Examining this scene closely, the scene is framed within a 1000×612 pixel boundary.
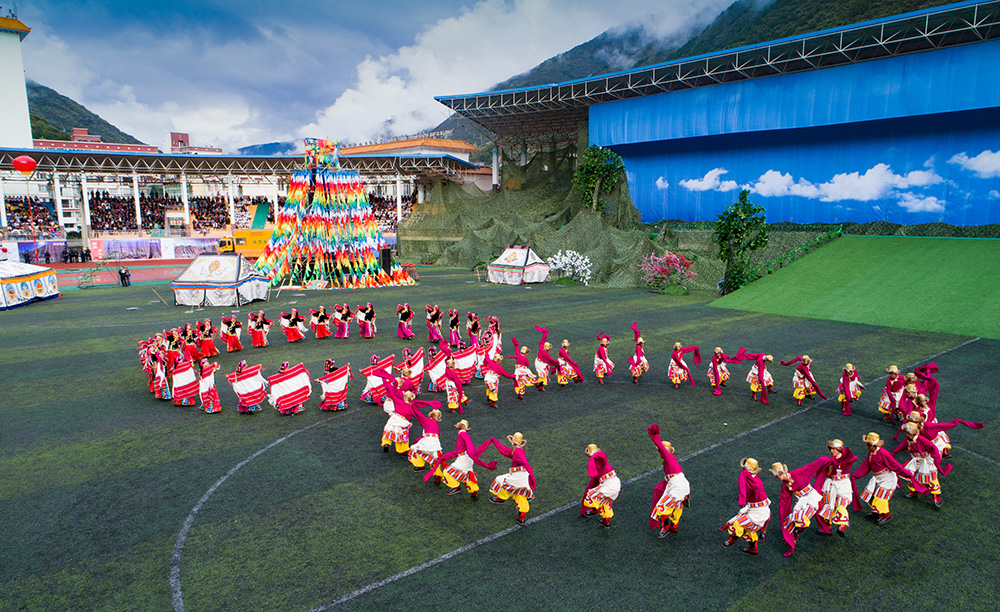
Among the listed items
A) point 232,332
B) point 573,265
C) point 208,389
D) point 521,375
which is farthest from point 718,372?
point 573,265

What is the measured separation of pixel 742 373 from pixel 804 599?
1038 centimetres

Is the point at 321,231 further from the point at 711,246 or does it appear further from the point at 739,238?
the point at 711,246

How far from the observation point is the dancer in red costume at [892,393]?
37.5ft

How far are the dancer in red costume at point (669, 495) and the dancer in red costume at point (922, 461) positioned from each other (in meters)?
3.85

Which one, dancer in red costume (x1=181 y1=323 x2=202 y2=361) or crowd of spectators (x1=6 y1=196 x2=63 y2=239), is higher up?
crowd of spectators (x1=6 y1=196 x2=63 y2=239)

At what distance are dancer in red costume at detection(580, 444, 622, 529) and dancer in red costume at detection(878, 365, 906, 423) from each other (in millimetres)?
7480

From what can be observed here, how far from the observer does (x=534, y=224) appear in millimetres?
51688

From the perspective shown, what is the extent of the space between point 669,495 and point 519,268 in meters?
30.8

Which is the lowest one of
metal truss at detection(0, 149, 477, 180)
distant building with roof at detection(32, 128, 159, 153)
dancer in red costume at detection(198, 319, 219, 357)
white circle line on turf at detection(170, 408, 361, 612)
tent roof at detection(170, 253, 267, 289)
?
white circle line on turf at detection(170, 408, 361, 612)

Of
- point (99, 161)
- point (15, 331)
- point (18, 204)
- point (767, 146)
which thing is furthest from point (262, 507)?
point (18, 204)

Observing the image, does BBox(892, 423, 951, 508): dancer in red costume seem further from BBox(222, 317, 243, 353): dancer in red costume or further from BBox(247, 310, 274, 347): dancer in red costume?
BBox(222, 317, 243, 353): dancer in red costume

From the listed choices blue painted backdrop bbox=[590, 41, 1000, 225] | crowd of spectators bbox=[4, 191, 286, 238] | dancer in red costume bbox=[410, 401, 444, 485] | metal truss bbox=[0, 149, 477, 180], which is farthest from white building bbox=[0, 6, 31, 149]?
dancer in red costume bbox=[410, 401, 444, 485]

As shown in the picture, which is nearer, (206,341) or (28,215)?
(206,341)

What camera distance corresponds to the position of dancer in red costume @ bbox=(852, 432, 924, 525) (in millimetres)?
7922
